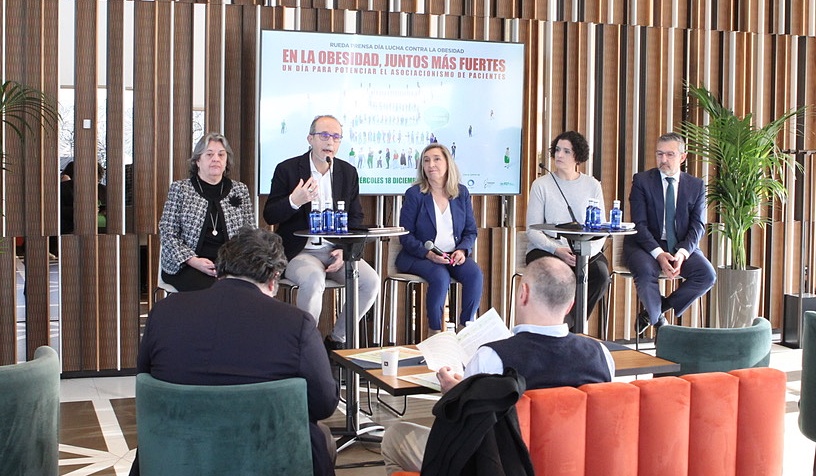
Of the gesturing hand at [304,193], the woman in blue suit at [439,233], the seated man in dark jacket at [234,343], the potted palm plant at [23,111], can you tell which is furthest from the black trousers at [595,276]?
the seated man in dark jacket at [234,343]

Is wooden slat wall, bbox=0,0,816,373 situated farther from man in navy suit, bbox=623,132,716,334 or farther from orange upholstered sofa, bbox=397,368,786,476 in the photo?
orange upholstered sofa, bbox=397,368,786,476

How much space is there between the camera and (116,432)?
17.4 feet

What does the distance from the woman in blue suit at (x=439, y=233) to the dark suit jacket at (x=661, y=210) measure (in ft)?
4.15

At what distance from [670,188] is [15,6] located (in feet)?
15.1

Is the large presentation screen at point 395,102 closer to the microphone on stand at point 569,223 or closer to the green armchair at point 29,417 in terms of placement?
the microphone on stand at point 569,223

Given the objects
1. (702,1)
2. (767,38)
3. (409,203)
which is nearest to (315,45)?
(409,203)

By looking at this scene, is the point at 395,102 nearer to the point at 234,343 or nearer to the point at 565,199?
the point at 565,199

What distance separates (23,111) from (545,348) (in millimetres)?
4561

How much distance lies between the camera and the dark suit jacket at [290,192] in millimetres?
6000

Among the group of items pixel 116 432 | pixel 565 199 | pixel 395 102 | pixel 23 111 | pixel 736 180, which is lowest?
pixel 116 432

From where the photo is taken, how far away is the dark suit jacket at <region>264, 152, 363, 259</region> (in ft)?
19.7

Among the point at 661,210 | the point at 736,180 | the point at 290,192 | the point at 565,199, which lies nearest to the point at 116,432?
the point at 290,192

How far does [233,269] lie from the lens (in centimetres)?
328

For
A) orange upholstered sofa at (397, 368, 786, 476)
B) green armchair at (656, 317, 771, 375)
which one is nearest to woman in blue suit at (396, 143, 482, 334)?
green armchair at (656, 317, 771, 375)
